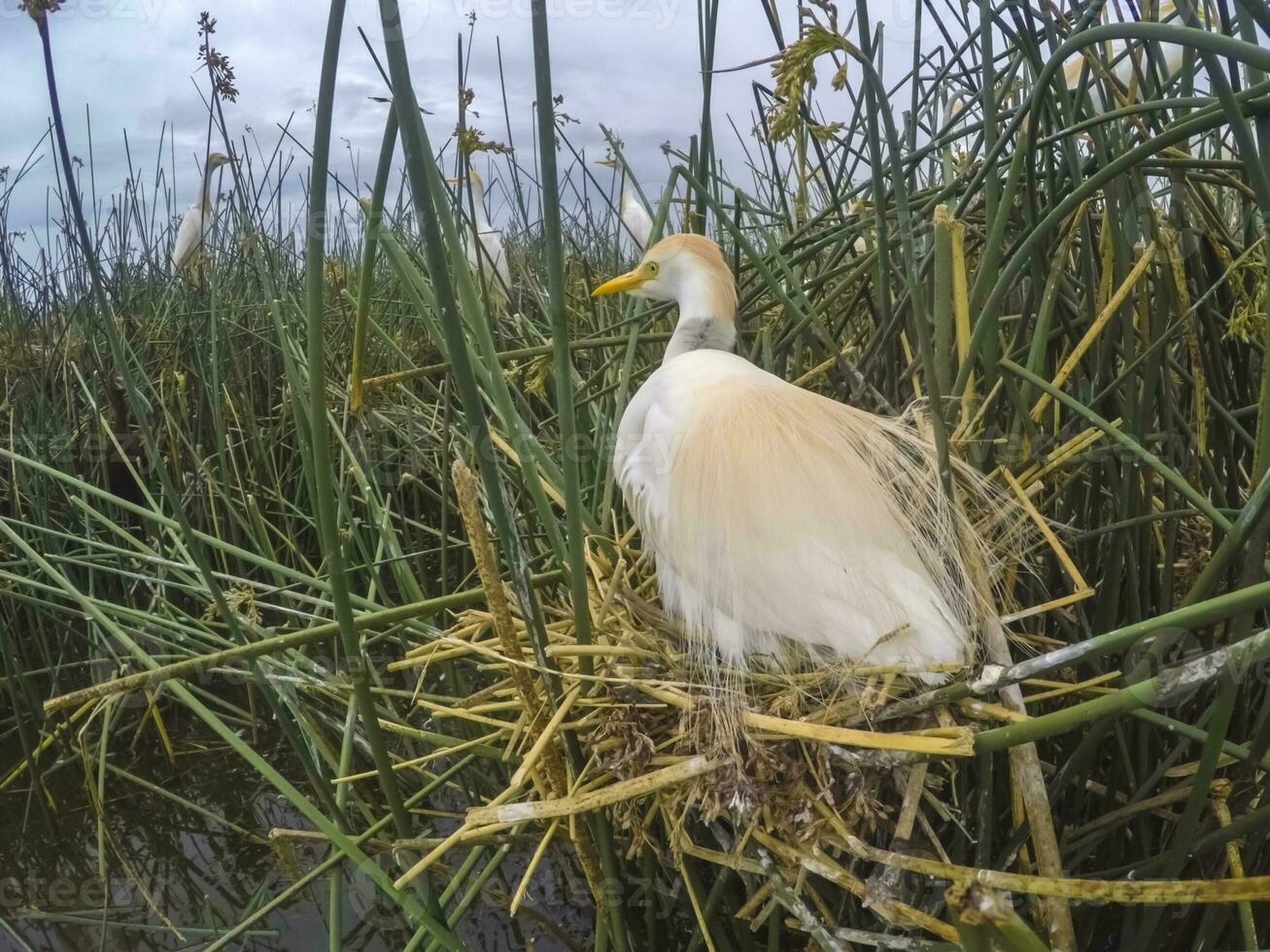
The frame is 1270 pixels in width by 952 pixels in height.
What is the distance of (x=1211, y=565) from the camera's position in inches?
23.7

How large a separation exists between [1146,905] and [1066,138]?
0.74 metres

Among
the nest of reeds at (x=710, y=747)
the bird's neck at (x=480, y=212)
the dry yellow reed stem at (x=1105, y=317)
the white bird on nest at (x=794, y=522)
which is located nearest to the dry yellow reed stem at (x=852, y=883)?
the nest of reeds at (x=710, y=747)

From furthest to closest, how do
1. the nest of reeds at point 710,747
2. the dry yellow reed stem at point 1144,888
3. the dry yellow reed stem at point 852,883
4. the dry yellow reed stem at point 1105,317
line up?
the dry yellow reed stem at point 1105,317
the nest of reeds at point 710,747
the dry yellow reed stem at point 852,883
the dry yellow reed stem at point 1144,888

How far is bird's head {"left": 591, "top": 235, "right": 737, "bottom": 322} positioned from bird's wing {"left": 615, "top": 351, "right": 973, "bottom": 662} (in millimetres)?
181

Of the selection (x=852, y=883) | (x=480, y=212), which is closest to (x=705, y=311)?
(x=852, y=883)

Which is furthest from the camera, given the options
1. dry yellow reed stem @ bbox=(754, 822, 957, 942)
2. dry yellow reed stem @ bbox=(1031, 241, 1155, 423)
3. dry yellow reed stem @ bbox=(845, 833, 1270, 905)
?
dry yellow reed stem @ bbox=(1031, 241, 1155, 423)

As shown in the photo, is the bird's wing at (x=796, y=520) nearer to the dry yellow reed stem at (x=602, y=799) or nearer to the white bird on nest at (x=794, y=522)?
the white bird on nest at (x=794, y=522)

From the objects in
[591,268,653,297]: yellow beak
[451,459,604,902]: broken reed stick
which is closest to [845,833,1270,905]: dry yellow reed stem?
[451,459,604,902]: broken reed stick

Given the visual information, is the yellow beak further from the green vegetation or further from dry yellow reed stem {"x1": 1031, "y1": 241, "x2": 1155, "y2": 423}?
dry yellow reed stem {"x1": 1031, "y1": 241, "x2": 1155, "y2": 423}

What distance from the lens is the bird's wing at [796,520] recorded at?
0.86 m

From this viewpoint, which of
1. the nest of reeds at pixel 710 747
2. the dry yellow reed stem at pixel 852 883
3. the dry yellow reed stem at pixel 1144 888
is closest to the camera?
the dry yellow reed stem at pixel 1144 888

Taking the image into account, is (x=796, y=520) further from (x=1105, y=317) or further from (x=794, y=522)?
(x=1105, y=317)

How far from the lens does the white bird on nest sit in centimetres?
86

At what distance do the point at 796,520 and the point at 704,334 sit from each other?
42 cm
